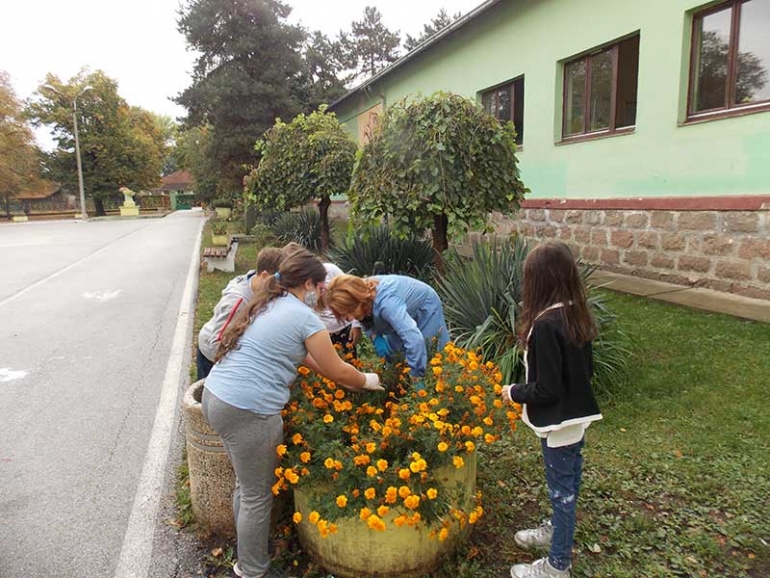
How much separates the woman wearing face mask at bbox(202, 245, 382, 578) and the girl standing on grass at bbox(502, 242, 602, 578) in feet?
2.82

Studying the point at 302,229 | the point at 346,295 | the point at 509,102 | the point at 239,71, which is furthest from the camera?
the point at 239,71

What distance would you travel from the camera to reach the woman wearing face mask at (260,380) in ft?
8.23

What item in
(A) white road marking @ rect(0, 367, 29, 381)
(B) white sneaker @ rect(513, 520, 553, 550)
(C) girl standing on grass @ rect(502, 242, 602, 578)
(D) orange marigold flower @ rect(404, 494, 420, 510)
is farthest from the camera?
(A) white road marking @ rect(0, 367, 29, 381)

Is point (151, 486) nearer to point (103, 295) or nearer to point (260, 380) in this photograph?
point (260, 380)

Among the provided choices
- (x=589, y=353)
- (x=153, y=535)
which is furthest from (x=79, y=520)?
(x=589, y=353)

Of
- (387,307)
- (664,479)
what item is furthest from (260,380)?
(664,479)

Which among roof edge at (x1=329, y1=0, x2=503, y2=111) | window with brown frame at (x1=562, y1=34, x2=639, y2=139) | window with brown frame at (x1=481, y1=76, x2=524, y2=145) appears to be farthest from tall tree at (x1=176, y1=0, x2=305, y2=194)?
window with brown frame at (x1=562, y1=34, x2=639, y2=139)

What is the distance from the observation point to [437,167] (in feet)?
20.8

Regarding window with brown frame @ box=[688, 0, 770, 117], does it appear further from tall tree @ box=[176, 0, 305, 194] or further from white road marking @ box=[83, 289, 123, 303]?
tall tree @ box=[176, 0, 305, 194]

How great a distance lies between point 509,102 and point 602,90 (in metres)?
2.94

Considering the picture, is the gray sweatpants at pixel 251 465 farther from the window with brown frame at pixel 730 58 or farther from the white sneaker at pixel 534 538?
the window with brown frame at pixel 730 58

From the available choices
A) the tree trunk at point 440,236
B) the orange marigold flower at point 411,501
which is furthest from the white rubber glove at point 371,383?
the tree trunk at point 440,236

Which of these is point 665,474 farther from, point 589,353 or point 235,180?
point 235,180

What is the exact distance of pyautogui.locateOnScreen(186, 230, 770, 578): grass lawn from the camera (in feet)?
9.21
